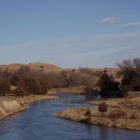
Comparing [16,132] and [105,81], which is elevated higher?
Answer: [105,81]

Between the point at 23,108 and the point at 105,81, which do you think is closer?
the point at 23,108

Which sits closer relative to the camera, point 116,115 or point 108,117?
point 116,115

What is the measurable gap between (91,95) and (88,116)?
44670 millimetres

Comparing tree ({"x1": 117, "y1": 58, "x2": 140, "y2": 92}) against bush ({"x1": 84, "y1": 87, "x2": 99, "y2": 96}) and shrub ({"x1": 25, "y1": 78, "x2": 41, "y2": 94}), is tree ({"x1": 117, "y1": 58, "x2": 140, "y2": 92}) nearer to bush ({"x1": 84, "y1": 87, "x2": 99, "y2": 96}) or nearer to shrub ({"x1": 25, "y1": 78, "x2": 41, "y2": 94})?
bush ({"x1": 84, "y1": 87, "x2": 99, "y2": 96})

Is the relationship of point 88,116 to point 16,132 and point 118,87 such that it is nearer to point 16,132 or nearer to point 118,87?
point 16,132

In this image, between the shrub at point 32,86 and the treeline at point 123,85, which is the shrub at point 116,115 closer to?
the treeline at point 123,85

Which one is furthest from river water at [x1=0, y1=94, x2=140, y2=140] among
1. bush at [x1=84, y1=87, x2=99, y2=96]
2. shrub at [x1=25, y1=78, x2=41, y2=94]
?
bush at [x1=84, y1=87, x2=99, y2=96]

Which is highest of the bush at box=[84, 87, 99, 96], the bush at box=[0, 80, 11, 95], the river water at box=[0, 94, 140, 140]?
the bush at box=[0, 80, 11, 95]

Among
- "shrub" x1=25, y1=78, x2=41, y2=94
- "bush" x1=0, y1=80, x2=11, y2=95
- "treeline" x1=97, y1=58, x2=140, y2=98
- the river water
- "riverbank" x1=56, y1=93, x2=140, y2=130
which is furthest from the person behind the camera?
"shrub" x1=25, y1=78, x2=41, y2=94

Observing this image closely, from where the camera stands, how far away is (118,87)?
85312 millimetres

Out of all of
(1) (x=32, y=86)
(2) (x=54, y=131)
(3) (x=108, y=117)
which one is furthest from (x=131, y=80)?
(2) (x=54, y=131)

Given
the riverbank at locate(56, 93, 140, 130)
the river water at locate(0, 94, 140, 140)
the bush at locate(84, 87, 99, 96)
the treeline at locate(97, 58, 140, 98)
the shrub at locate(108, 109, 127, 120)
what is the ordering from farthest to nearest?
the bush at locate(84, 87, 99, 96)
the treeline at locate(97, 58, 140, 98)
the shrub at locate(108, 109, 127, 120)
the riverbank at locate(56, 93, 140, 130)
the river water at locate(0, 94, 140, 140)

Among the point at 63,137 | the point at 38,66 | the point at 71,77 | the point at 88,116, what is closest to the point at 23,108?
the point at 88,116

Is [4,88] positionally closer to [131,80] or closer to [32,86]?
[32,86]
